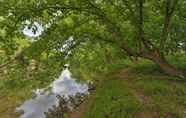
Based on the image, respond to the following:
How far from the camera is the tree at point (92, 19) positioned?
37.5ft

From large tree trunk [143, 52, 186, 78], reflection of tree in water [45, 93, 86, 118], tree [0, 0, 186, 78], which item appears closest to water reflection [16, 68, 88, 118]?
reflection of tree in water [45, 93, 86, 118]

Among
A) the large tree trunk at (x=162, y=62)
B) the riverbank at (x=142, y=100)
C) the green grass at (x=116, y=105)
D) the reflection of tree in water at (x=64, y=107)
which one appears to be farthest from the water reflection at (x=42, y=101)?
the green grass at (x=116, y=105)

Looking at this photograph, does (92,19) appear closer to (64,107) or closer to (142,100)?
(142,100)

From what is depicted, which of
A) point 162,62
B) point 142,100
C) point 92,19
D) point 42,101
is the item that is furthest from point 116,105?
point 42,101

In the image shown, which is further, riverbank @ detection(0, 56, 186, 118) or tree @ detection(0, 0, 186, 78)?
tree @ detection(0, 0, 186, 78)

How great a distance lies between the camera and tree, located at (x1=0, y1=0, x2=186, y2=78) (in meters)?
11.4

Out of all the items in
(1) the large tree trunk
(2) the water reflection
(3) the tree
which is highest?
(3) the tree

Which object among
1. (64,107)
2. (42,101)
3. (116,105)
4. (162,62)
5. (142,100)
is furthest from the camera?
(42,101)

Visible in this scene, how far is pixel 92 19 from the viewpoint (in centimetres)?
1366

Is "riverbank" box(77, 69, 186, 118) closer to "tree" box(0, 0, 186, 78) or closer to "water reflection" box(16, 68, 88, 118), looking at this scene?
"tree" box(0, 0, 186, 78)

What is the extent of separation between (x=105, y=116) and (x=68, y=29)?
208 inches

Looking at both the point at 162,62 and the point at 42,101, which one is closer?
the point at 162,62

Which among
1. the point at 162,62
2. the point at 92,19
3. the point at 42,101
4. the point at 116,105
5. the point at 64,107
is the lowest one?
the point at 42,101

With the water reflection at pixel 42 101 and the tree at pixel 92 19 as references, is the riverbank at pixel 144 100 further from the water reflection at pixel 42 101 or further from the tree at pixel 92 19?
the water reflection at pixel 42 101
